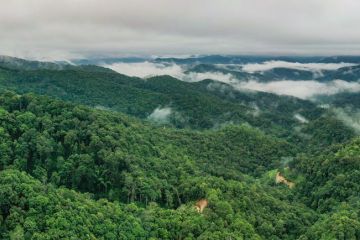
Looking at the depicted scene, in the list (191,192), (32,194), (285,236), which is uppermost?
(32,194)

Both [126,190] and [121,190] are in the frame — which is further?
[121,190]

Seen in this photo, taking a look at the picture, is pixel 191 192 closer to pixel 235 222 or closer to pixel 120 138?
pixel 235 222


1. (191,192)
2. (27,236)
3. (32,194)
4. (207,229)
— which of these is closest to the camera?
(27,236)

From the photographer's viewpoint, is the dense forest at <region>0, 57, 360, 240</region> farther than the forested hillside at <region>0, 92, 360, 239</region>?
Yes

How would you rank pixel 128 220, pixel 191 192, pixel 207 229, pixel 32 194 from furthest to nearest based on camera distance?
pixel 191 192 → pixel 207 229 → pixel 128 220 → pixel 32 194

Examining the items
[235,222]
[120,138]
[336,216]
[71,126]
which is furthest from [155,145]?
[336,216]

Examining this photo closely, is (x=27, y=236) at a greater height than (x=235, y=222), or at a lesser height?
greater

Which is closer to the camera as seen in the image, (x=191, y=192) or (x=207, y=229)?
(x=207, y=229)

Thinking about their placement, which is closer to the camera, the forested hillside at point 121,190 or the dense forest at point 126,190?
the forested hillside at point 121,190

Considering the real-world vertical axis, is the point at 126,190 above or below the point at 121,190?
above
